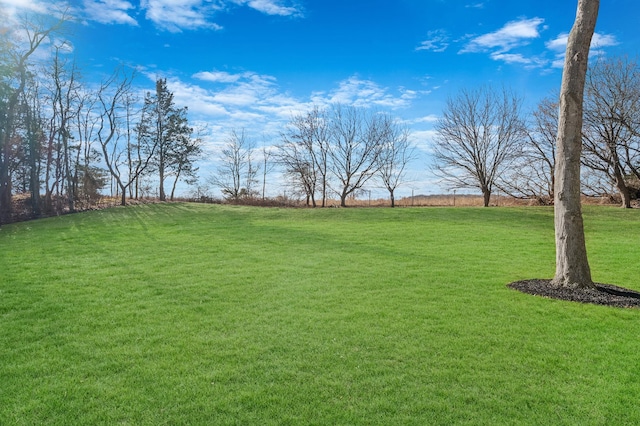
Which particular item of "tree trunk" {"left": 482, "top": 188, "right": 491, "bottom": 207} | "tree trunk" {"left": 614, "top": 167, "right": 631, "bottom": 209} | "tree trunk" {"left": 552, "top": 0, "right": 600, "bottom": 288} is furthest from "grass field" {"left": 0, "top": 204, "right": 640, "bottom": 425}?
"tree trunk" {"left": 482, "top": 188, "right": 491, "bottom": 207}

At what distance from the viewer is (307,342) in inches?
167

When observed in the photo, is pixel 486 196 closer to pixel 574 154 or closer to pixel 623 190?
pixel 623 190

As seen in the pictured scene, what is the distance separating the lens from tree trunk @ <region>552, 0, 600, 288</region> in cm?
652

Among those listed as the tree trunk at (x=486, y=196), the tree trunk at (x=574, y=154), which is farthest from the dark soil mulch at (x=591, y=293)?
the tree trunk at (x=486, y=196)

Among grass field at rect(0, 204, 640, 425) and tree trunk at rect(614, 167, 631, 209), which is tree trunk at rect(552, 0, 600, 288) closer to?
grass field at rect(0, 204, 640, 425)

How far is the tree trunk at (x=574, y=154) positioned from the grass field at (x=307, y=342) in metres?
1.13

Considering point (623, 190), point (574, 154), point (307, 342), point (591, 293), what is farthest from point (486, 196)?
point (307, 342)

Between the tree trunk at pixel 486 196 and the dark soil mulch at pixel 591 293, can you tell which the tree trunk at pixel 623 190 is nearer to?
the tree trunk at pixel 486 196

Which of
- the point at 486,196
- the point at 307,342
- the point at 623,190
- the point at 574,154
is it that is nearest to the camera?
the point at 307,342

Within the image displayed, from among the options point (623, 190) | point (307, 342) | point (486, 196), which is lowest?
point (307, 342)

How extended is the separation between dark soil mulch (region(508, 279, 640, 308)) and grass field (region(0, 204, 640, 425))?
0.37m

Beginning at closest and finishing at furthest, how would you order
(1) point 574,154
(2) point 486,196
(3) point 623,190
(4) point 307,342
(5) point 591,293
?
(4) point 307,342, (5) point 591,293, (1) point 574,154, (3) point 623,190, (2) point 486,196

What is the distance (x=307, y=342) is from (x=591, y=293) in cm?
505

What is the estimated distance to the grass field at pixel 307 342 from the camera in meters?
3.00
